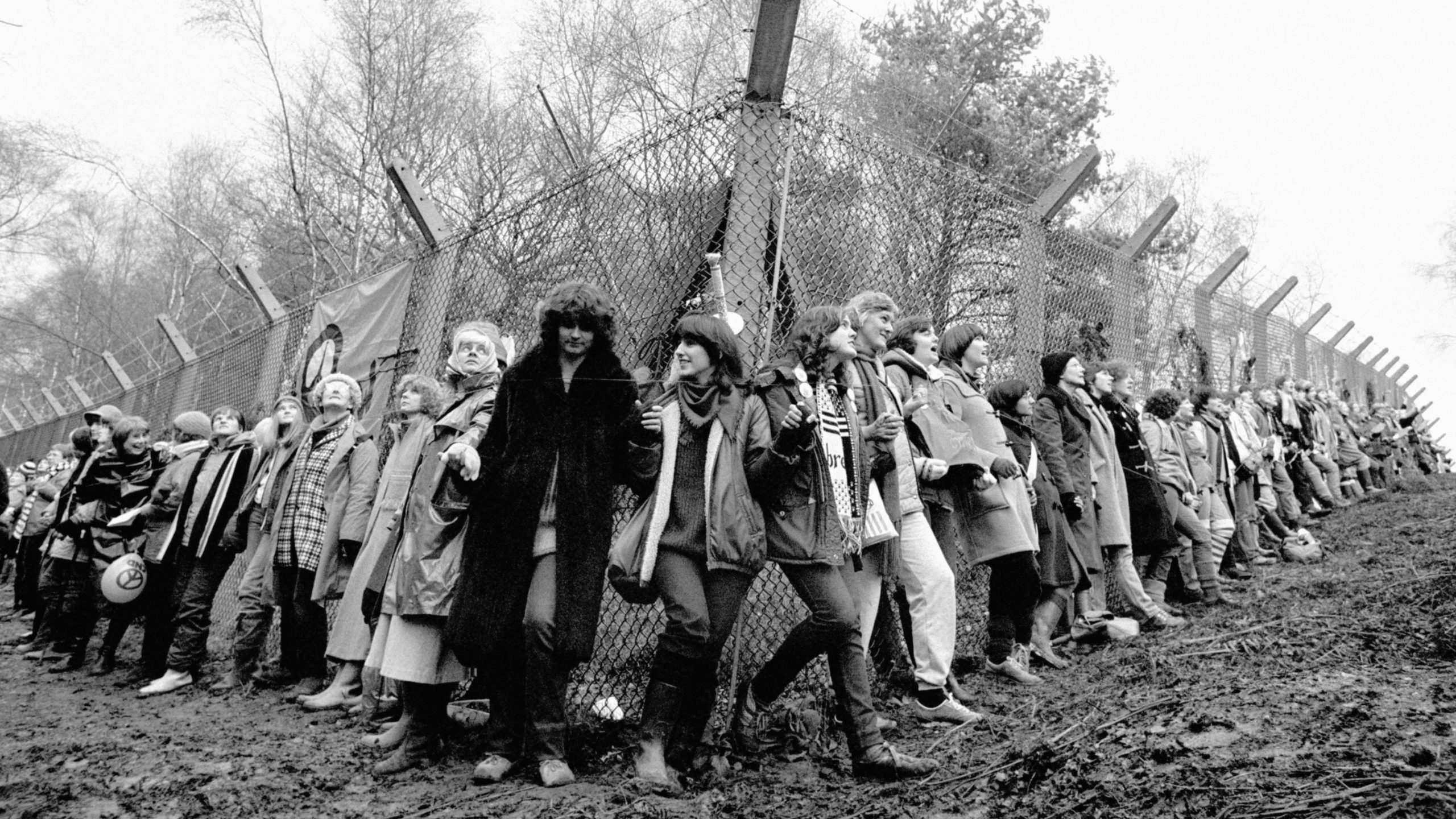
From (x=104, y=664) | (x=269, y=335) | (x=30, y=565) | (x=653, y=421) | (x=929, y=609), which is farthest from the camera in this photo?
(x=30, y=565)

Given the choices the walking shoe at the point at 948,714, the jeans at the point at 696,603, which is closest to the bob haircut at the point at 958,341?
the walking shoe at the point at 948,714

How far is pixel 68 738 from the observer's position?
4.63 meters

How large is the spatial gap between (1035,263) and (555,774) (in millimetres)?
4203

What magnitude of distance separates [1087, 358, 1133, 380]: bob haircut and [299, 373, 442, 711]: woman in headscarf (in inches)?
170

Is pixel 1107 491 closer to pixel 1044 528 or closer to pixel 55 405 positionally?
pixel 1044 528

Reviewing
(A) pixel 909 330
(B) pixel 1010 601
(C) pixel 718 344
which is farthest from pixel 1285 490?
(C) pixel 718 344

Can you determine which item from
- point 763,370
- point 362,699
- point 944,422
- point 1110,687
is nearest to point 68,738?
point 362,699

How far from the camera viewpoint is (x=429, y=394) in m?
4.93

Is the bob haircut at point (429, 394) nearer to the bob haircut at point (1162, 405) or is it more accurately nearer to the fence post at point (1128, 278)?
the fence post at point (1128, 278)

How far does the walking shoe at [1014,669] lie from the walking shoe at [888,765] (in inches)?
64.3

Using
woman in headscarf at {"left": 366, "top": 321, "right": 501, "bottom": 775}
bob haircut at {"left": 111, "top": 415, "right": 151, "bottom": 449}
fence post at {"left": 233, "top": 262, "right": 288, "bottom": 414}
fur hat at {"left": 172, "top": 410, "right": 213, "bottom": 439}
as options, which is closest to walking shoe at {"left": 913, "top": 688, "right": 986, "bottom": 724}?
woman in headscarf at {"left": 366, "top": 321, "right": 501, "bottom": 775}

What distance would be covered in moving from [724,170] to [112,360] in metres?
10.4

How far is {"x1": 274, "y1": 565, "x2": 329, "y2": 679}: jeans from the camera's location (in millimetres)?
5375

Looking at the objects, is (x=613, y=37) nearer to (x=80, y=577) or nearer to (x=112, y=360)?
(x=112, y=360)
